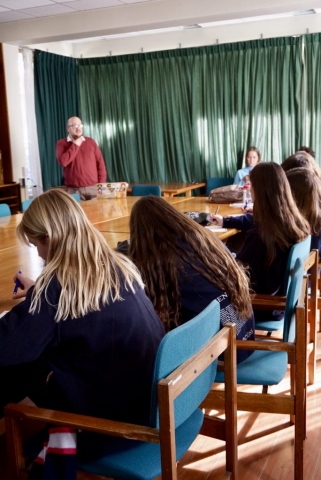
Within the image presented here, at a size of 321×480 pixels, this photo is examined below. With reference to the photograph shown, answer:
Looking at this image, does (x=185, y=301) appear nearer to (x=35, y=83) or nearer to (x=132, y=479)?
(x=132, y=479)

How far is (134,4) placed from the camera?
5.51m

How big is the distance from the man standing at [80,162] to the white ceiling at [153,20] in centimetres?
101

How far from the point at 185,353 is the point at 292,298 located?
76 cm

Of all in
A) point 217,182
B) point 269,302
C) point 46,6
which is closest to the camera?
point 269,302

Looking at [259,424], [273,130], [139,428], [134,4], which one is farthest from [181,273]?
[273,130]

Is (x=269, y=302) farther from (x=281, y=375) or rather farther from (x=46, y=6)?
(x=46, y=6)

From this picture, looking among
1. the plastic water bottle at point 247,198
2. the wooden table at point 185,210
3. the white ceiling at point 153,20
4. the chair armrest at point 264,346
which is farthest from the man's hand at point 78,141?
the chair armrest at point 264,346

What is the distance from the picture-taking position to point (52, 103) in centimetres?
697

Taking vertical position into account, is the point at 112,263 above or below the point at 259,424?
above

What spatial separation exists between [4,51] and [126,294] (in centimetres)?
562

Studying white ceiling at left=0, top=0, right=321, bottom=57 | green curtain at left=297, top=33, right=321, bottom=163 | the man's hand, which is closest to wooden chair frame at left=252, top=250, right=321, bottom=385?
white ceiling at left=0, top=0, right=321, bottom=57

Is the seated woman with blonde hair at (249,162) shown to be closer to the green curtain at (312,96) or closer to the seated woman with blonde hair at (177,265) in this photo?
the green curtain at (312,96)

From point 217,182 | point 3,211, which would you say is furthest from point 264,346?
point 217,182

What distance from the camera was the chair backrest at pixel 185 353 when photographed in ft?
3.99
